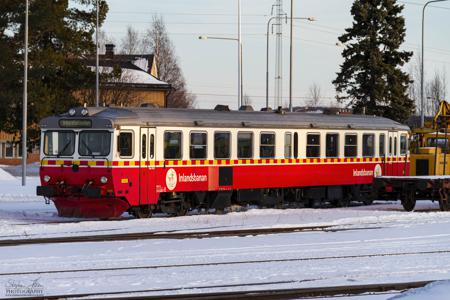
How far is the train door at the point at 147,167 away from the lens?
78.1 ft

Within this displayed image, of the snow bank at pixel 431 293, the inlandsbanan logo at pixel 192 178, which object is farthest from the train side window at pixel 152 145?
the snow bank at pixel 431 293

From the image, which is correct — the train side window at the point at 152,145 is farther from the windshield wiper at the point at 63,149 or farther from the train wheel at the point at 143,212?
the windshield wiper at the point at 63,149

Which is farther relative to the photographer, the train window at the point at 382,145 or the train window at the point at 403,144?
the train window at the point at 403,144

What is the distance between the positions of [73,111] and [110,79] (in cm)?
3266

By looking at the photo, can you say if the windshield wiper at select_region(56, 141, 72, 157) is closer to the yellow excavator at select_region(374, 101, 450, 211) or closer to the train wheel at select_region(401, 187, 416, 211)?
the yellow excavator at select_region(374, 101, 450, 211)

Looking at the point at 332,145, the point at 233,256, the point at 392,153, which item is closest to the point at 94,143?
the point at 233,256

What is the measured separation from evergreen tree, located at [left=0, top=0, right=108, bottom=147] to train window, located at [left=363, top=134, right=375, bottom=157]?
23.4 meters

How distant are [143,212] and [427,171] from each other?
12.1 meters

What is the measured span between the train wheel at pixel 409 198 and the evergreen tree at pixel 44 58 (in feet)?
87.1

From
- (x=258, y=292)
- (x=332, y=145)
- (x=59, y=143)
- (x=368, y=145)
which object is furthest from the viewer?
(x=368, y=145)

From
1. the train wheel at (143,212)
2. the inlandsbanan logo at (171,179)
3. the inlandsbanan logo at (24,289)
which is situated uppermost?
the inlandsbanan logo at (171,179)

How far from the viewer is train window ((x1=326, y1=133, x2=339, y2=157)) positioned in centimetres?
3016

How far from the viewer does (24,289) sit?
12.4 meters

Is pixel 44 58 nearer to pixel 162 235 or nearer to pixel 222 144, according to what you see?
pixel 222 144
